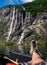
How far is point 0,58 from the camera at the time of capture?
44.6 ft

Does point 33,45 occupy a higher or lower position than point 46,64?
higher

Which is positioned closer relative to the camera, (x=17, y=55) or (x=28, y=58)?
(x=17, y=55)

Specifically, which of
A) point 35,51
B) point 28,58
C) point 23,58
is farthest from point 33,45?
point 28,58

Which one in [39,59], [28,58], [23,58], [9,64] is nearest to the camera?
[39,59]

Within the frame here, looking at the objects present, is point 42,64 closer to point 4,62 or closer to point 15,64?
point 15,64

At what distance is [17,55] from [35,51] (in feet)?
14.7

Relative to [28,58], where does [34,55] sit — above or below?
above

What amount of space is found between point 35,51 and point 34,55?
315mm

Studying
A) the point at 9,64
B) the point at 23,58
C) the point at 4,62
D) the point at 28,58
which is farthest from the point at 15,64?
the point at 28,58

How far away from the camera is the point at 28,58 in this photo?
17.0 metres

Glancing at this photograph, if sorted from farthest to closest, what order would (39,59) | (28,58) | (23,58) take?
(28,58)
(23,58)
(39,59)

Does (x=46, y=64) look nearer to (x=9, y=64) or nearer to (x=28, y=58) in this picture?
(x=9, y=64)

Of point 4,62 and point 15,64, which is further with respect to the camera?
point 4,62

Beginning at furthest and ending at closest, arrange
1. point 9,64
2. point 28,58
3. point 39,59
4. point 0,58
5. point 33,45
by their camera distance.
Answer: point 28,58 → point 0,58 → point 9,64 → point 33,45 → point 39,59
